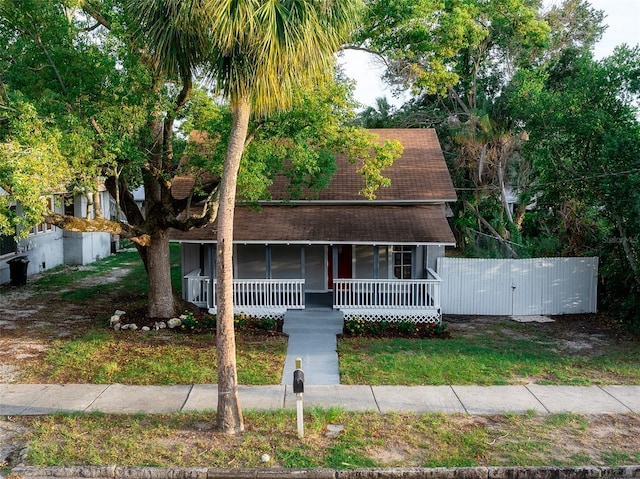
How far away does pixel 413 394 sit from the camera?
10164 mm

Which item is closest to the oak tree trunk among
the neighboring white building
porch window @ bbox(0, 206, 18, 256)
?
the neighboring white building

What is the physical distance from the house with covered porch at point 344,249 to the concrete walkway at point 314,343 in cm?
47

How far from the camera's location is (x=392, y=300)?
642 inches

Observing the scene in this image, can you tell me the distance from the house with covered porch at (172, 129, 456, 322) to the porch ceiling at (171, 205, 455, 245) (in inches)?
1.1

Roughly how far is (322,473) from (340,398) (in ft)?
8.36

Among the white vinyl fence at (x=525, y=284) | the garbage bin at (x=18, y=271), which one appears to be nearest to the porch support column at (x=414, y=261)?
the white vinyl fence at (x=525, y=284)

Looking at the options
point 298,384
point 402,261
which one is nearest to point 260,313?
point 402,261

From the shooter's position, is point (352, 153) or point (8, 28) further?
point (352, 153)

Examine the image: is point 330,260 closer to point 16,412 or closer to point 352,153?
point 352,153

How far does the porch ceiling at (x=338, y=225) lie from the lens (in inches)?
635

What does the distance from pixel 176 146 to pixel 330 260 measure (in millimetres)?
6177

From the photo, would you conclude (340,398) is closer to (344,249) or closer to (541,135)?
(344,249)

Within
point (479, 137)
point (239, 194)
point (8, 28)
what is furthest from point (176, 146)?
point (479, 137)

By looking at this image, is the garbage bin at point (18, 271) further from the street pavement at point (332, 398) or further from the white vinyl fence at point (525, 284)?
the white vinyl fence at point (525, 284)
